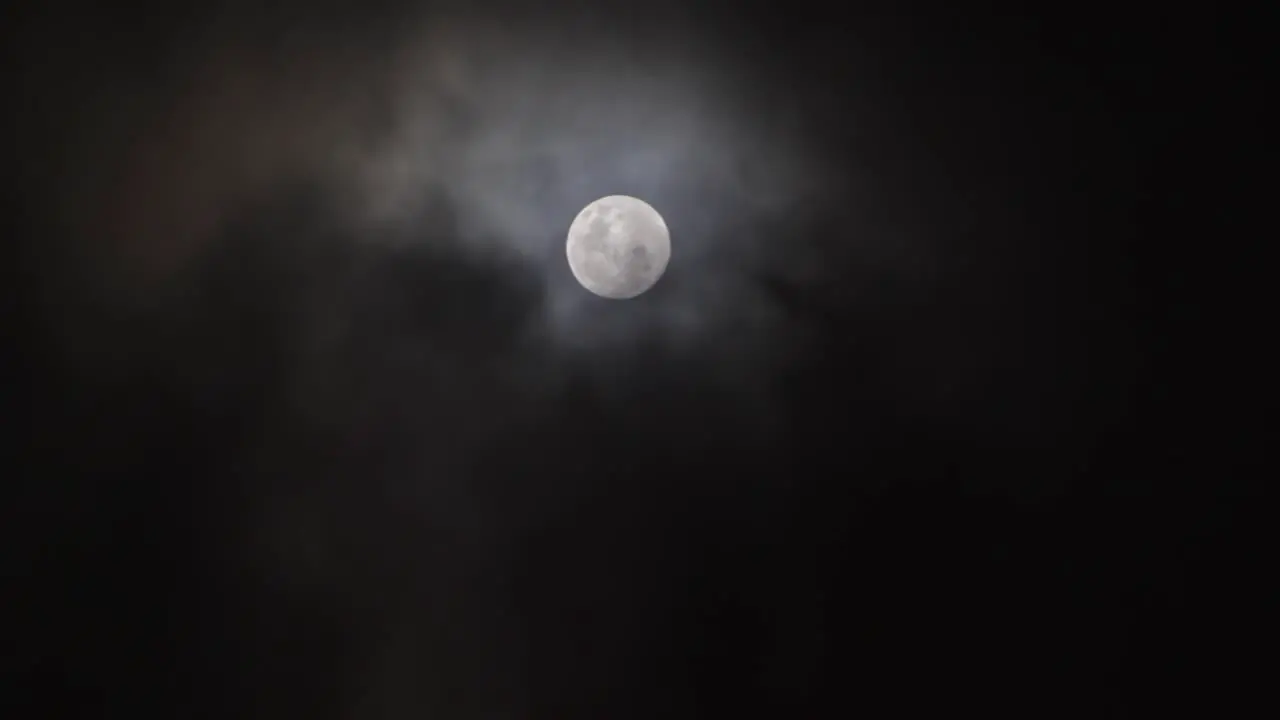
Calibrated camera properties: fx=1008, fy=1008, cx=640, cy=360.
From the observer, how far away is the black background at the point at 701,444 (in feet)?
14.0

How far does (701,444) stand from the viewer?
4793mm

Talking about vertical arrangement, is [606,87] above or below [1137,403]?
above

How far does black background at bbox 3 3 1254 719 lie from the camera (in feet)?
14.0

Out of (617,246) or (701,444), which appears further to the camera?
(701,444)

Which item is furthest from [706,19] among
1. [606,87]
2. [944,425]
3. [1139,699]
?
[1139,699]

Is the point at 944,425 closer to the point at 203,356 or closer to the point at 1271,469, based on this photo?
the point at 1271,469

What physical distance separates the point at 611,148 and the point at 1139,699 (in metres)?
3.39

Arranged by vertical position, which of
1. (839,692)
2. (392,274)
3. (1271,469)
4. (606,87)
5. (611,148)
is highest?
(606,87)

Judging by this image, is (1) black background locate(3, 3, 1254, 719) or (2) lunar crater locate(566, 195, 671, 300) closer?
(1) black background locate(3, 3, 1254, 719)

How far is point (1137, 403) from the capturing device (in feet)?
15.1

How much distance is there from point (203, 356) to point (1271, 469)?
15.3 feet

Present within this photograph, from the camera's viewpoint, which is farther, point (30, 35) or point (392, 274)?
point (392, 274)

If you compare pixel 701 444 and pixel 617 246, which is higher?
pixel 617 246

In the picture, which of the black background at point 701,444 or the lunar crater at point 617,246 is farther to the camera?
the lunar crater at point 617,246
